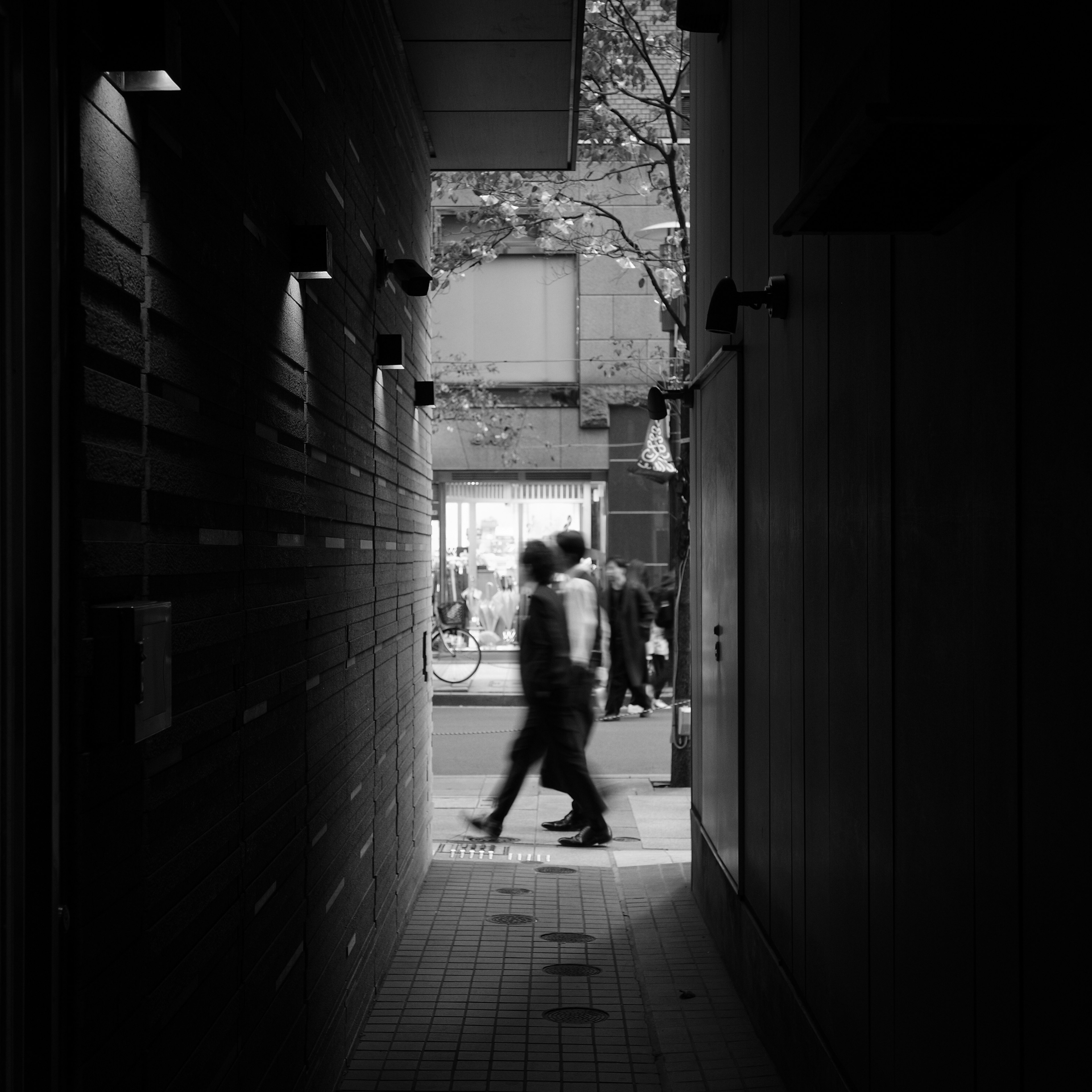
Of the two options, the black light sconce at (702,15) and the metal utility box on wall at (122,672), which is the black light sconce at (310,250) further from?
the black light sconce at (702,15)

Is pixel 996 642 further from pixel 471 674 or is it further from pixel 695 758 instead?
pixel 471 674

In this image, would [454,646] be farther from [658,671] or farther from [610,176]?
[610,176]

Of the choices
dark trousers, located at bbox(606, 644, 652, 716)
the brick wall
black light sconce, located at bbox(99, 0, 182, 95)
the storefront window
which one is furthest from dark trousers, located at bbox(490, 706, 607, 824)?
the storefront window

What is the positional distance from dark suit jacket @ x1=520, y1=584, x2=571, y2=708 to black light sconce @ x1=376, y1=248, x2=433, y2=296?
2386 mm

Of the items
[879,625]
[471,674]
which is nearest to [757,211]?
[879,625]

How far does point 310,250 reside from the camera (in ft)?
13.5

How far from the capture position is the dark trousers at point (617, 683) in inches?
589

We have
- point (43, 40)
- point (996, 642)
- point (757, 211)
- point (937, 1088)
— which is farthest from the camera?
point (757, 211)

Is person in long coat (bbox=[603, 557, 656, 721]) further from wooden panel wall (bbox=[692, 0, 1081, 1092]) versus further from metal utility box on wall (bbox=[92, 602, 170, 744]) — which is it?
metal utility box on wall (bbox=[92, 602, 170, 744])

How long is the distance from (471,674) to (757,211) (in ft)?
44.9

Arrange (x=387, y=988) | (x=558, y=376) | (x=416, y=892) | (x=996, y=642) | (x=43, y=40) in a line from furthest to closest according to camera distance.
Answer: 1. (x=558, y=376)
2. (x=416, y=892)
3. (x=387, y=988)
4. (x=996, y=642)
5. (x=43, y=40)

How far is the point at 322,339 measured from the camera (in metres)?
4.67

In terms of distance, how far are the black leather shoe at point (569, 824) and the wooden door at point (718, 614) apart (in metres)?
1.87

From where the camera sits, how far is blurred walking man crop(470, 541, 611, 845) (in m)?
8.68
